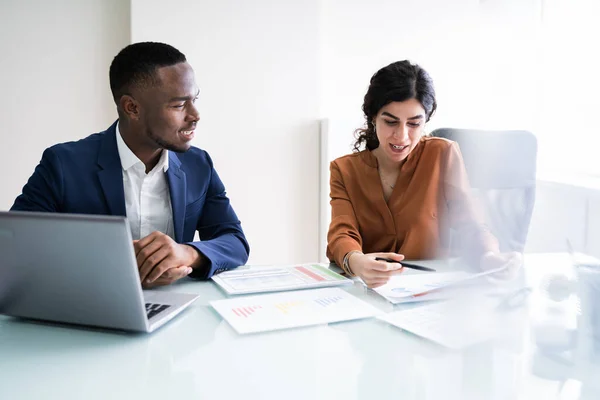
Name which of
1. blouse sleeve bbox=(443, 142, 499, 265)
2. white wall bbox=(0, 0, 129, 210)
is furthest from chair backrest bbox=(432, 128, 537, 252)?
white wall bbox=(0, 0, 129, 210)

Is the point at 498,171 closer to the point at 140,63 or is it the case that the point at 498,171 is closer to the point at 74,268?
the point at 140,63

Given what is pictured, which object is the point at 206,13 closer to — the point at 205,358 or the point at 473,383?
the point at 205,358

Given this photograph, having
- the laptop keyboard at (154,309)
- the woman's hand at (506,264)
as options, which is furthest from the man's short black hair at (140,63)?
the woman's hand at (506,264)

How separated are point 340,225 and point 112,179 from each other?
605 mm

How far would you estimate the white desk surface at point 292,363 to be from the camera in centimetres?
59

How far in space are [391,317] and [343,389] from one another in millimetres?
291

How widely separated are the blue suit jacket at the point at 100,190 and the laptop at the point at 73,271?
38 centimetres

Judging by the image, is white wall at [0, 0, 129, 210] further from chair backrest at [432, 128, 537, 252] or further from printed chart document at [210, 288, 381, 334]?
printed chart document at [210, 288, 381, 334]

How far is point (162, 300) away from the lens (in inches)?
39.9

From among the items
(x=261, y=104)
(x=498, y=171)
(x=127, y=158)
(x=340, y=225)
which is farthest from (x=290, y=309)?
(x=261, y=104)

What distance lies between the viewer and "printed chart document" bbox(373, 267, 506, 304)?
1.05m

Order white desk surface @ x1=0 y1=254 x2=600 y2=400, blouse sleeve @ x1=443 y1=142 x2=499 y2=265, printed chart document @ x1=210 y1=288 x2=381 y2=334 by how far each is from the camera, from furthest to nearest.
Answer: blouse sleeve @ x1=443 y1=142 x2=499 y2=265 → printed chart document @ x1=210 y1=288 x2=381 y2=334 → white desk surface @ x1=0 y1=254 x2=600 y2=400

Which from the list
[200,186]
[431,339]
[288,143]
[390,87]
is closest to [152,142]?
[200,186]

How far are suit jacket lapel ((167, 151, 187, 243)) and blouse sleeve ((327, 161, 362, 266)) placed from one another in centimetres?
39
